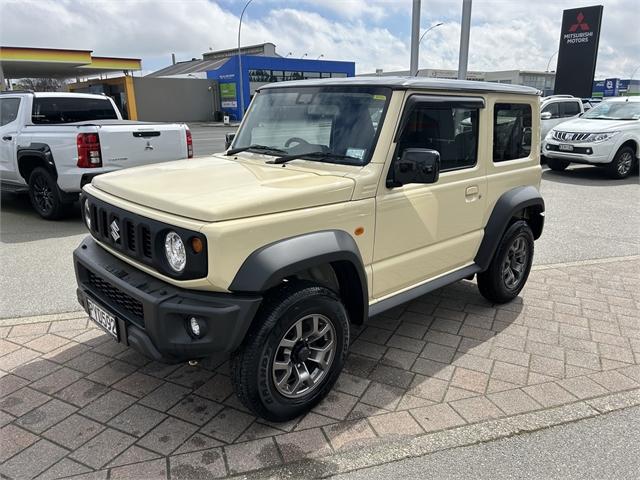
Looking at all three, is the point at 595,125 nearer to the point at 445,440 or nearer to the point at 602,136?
the point at 602,136

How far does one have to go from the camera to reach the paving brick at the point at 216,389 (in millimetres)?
3126

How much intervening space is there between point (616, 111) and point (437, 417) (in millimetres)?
12800

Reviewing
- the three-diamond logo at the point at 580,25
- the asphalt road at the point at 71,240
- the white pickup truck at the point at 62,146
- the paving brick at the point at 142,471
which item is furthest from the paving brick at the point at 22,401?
the three-diamond logo at the point at 580,25

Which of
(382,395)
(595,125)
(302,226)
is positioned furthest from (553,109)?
(302,226)

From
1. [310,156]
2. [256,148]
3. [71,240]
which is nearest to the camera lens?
[310,156]

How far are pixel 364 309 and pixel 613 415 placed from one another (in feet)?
5.40

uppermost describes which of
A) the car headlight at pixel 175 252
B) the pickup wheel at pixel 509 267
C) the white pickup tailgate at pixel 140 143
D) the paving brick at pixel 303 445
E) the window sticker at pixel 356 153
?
the window sticker at pixel 356 153

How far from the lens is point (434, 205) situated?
349cm

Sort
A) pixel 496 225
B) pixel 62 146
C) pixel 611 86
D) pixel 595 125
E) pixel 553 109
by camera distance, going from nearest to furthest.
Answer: pixel 496 225 < pixel 62 146 < pixel 595 125 < pixel 553 109 < pixel 611 86

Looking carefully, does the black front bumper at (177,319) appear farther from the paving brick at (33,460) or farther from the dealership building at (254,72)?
the dealership building at (254,72)

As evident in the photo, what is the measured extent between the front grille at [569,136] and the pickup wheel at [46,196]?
10.9 m

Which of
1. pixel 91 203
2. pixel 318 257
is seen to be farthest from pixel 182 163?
pixel 318 257

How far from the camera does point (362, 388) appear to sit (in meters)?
3.24

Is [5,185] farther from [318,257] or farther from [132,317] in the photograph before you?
[318,257]
